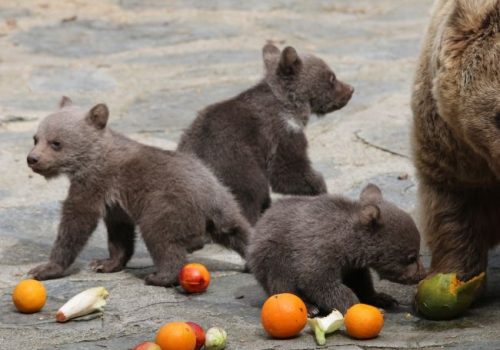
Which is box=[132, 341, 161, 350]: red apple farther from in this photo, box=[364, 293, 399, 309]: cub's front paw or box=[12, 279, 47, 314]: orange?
box=[364, 293, 399, 309]: cub's front paw

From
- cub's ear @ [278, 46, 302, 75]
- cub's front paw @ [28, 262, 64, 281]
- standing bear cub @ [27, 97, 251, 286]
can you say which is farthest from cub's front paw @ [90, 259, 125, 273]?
cub's ear @ [278, 46, 302, 75]

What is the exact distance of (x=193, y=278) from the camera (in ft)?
16.6

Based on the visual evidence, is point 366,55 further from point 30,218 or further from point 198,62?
point 30,218

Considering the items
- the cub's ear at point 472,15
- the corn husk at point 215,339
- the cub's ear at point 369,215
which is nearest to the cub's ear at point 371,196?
the cub's ear at point 369,215

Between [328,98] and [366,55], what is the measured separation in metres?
2.86

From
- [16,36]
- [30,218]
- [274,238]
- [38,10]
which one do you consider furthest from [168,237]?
[38,10]

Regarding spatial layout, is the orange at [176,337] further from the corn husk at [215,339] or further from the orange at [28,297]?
the orange at [28,297]

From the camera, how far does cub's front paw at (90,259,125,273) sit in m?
5.57

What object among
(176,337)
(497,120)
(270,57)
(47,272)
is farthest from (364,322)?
(270,57)

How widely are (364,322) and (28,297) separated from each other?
148 cm

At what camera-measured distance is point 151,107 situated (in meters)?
8.39

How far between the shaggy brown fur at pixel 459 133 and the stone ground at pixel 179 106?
1.06ft

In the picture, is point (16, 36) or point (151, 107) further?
point (16, 36)

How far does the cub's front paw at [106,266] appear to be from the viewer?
5566 mm
